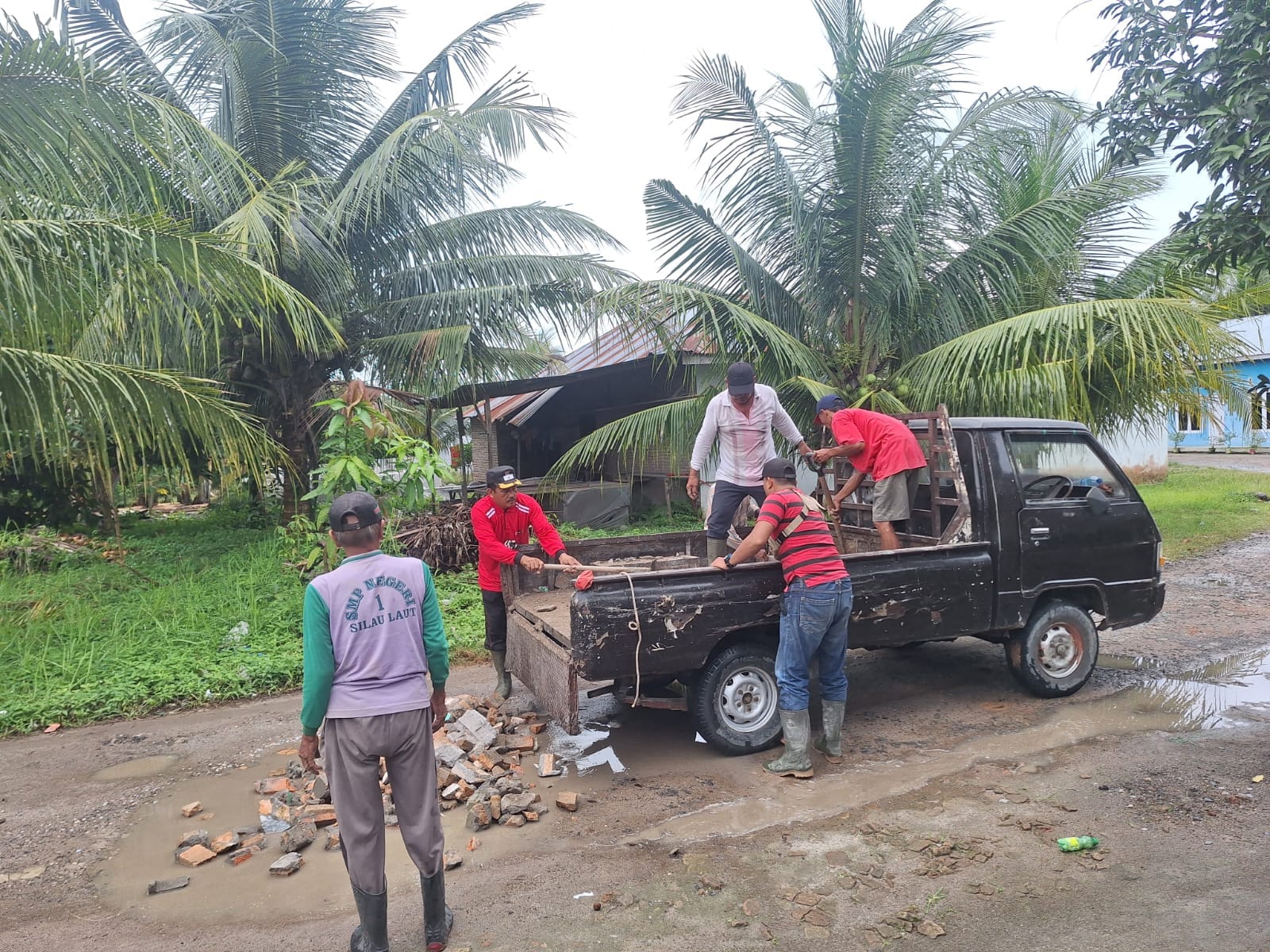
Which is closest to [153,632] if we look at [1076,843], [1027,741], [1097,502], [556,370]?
[1027,741]

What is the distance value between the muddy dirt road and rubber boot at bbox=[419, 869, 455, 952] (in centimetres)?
8

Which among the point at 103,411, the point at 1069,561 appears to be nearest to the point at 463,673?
the point at 103,411

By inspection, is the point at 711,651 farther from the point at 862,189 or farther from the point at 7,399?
the point at 862,189

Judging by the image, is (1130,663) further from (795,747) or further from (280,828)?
(280,828)

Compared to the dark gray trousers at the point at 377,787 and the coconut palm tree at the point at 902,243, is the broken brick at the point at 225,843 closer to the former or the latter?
the dark gray trousers at the point at 377,787

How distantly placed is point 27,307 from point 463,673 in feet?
12.7

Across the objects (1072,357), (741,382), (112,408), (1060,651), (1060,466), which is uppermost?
(1072,357)

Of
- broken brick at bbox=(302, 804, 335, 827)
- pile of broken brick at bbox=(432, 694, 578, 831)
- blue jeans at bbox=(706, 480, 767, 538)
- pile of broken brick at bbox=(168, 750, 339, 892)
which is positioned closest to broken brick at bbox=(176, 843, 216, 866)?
pile of broken brick at bbox=(168, 750, 339, 892)

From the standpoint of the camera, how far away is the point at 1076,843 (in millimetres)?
3707

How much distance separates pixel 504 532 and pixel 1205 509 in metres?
12.9

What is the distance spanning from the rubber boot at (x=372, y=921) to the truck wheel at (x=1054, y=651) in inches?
168

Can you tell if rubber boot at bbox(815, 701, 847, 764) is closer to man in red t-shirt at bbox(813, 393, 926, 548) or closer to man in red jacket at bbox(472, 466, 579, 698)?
man in red t-shirt at bbox(813, 393, 926, 548)

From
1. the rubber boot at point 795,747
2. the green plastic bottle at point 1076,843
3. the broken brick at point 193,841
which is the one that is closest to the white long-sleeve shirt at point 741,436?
the rubber boot at point 795,747

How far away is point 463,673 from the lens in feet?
22.5
